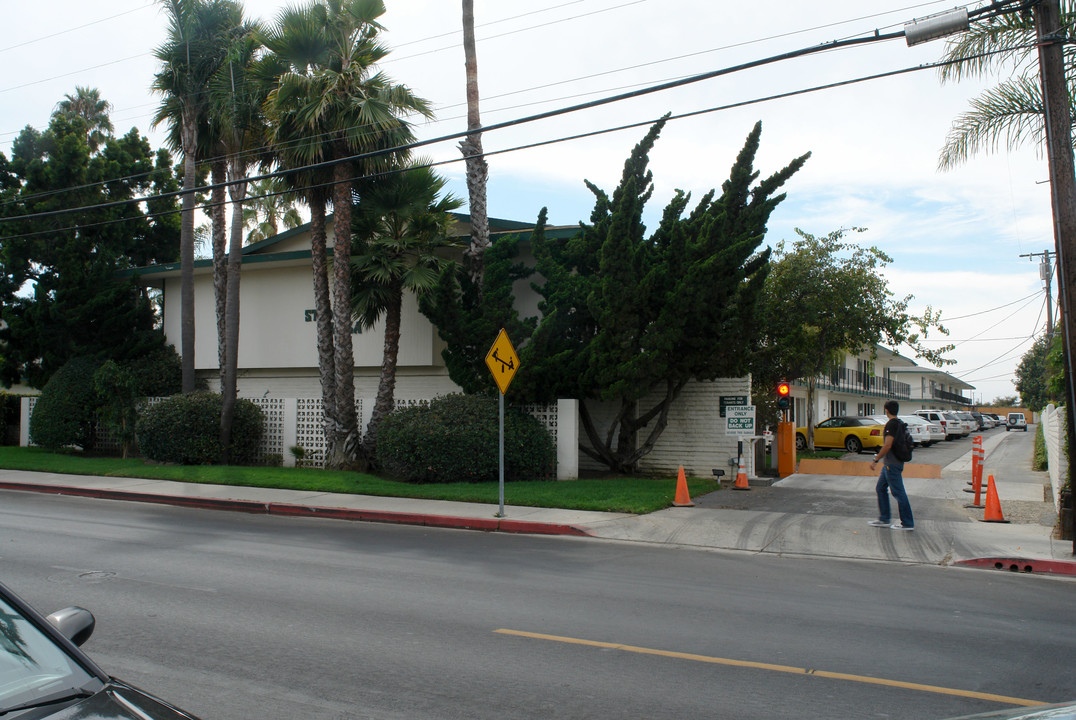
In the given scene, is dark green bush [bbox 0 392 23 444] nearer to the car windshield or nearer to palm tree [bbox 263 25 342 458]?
palm tree [bbox 263 25 342 458]

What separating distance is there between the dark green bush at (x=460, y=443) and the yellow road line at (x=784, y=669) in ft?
32.4

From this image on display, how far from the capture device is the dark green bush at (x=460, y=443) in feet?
53.8

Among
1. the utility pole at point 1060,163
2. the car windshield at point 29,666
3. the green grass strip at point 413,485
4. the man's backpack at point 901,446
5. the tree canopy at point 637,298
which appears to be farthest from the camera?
the tree canopy at point 637,298

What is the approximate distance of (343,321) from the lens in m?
18.0

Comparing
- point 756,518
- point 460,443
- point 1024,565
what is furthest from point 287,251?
point 1024,565

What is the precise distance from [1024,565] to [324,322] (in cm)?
1439

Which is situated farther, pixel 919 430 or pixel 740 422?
pixel 919 430

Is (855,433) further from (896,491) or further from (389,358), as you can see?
(896,491)

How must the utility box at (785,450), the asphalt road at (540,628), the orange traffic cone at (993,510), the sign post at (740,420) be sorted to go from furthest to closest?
1. the utility box at (785,450)
2. the sign post at (740,420)
3. the orange traffic cone at (993,510)
4. the asphalt road at (540,628)

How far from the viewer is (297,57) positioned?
709 inches

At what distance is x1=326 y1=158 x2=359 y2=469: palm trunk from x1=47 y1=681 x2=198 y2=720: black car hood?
610 inches

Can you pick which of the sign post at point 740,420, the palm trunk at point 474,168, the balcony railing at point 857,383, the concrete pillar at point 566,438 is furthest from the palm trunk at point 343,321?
the balcony railing at point 857,383

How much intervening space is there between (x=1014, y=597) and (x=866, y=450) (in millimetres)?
25479

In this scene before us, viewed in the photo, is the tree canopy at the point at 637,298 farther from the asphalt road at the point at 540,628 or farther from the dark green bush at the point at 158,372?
the dark green bush at the point at 158,372
